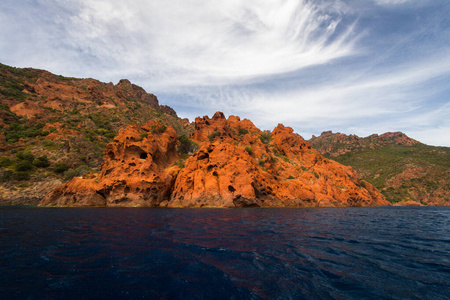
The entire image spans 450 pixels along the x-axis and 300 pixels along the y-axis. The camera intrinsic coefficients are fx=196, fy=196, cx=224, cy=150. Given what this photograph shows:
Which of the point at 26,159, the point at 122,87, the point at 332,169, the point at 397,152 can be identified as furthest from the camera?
the point at 122,87

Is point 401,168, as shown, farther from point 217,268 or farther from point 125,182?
point 217,268

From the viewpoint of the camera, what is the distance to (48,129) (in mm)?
61188

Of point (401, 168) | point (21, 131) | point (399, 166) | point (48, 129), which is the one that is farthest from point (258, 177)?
point (399, 166)

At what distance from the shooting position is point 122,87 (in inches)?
5408

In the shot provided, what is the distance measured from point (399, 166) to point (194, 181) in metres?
110

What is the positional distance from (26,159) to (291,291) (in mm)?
63995

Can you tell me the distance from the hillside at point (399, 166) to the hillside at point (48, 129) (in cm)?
9799

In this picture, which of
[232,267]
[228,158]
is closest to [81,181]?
[228,158]

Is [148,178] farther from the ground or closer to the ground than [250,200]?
farther from the ground

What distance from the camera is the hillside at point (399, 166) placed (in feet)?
265

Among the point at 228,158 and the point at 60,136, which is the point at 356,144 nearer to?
the point at 228,158

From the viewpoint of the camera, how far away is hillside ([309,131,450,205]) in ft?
265

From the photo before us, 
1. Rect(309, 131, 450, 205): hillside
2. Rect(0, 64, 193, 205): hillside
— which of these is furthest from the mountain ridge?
Rect(309, 131, 450, 205): hillside

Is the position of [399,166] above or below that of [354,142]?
below
